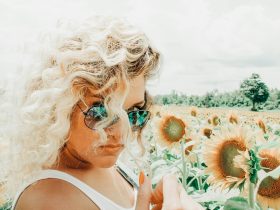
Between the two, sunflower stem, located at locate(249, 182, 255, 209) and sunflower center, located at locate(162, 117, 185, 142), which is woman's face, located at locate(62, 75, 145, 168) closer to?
sunflower stem, located at locate(249, 182, 255, 209)

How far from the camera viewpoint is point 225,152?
1056mm

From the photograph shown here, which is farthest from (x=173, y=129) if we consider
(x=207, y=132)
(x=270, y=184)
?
(x=270, y=184)

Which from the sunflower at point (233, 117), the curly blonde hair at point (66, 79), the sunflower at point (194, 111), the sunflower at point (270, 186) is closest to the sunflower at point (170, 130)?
the sunflower at point (233, 117)

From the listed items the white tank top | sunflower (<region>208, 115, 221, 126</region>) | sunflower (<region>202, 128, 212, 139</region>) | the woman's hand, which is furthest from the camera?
sunflower (<region>208, 115, 221, 126</region>)

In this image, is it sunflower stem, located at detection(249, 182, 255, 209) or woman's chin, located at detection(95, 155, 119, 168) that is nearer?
woman's chin, located at detection(95, 155, 119, 168)

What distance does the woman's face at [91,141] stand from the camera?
631mm

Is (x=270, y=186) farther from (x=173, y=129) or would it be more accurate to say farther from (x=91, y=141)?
(x=173, y=129)

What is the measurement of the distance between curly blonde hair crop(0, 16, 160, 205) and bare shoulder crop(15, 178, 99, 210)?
0.04 meters

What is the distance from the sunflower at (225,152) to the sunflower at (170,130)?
23.2 inches

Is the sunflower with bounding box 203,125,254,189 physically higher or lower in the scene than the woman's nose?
lower

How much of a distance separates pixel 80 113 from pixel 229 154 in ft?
1.64

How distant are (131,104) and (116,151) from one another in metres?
0.07

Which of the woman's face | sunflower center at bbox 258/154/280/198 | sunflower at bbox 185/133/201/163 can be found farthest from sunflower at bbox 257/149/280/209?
sunflower at bbox 185/133/201/163

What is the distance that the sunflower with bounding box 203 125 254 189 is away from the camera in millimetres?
994
